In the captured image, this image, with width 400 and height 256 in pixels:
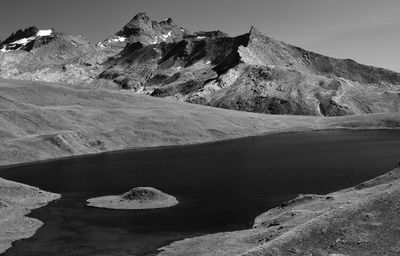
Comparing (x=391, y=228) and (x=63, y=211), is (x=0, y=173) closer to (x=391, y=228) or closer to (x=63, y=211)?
(x=63, y=211)

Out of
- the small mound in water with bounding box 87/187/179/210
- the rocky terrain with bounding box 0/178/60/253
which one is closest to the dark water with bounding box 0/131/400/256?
the rocky terrain with bounding box 0/178/60/253

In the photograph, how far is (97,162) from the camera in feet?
502

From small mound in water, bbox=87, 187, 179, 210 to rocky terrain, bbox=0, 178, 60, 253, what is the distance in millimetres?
10819

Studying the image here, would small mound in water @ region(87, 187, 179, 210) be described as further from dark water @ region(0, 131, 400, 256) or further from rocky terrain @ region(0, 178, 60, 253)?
rocky terrain @ region(0, 178, 60, 253)

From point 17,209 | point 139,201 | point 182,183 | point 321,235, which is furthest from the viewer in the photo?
point 182,183

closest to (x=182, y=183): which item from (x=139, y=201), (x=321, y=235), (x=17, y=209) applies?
(x=139, y=201)

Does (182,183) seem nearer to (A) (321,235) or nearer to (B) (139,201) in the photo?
(B) (139,201)

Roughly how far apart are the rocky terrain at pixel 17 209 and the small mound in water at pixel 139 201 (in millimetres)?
10819

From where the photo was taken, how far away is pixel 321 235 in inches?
1863

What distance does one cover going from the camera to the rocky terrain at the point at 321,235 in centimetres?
4484

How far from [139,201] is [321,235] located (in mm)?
43658

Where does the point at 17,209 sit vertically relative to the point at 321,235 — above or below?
above

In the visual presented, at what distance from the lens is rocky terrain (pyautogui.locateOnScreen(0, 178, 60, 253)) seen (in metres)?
67.4

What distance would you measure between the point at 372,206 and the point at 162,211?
120 ft
